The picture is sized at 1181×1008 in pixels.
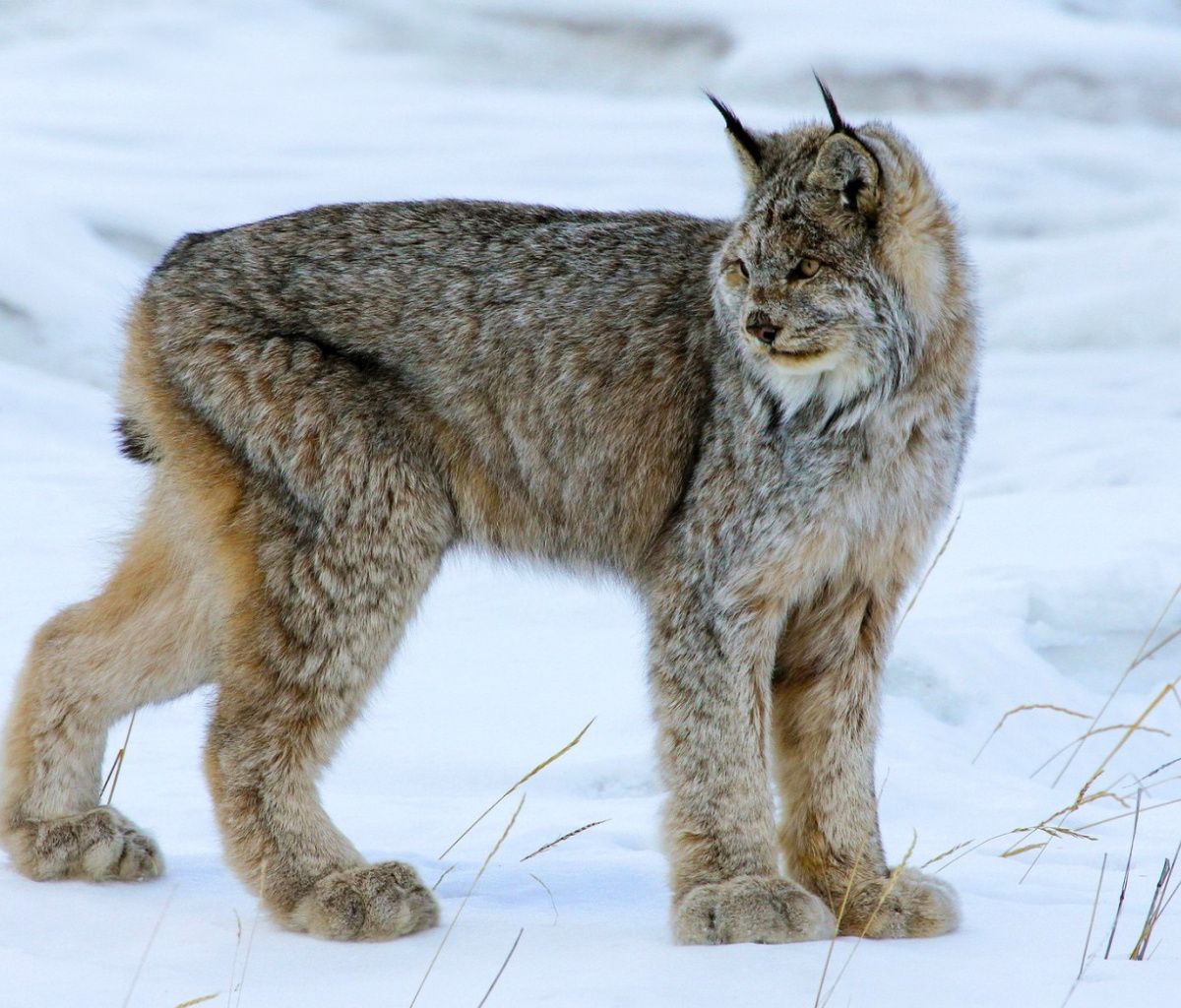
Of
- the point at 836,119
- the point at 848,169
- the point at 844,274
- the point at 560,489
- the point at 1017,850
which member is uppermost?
the point at 836,119

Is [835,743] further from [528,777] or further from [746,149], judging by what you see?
[746,149]

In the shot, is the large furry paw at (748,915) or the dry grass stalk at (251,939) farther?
the large furry paw at (748,915)

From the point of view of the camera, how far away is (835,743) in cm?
344

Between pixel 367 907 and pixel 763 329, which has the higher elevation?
pixel 763 329

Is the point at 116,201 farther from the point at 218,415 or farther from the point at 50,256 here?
the point at 218,415

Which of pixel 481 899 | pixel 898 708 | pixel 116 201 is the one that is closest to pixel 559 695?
pixel 898 708

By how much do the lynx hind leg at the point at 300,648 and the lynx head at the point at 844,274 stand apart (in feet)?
3.14

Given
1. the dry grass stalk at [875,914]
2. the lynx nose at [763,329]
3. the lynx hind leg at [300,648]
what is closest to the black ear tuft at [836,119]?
the lynx nose at [763,329]

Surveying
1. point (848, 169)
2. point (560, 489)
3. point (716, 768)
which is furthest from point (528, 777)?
point (848, 169)

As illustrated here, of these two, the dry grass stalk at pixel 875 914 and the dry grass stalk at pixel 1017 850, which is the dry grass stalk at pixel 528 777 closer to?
the dry grass stalk at pixel 875 914

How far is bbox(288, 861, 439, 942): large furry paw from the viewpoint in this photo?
3189 millimetres

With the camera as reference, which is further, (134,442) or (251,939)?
(134,442)

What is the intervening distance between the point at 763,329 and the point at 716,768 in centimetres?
97

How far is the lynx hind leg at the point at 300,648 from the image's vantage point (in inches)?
132
